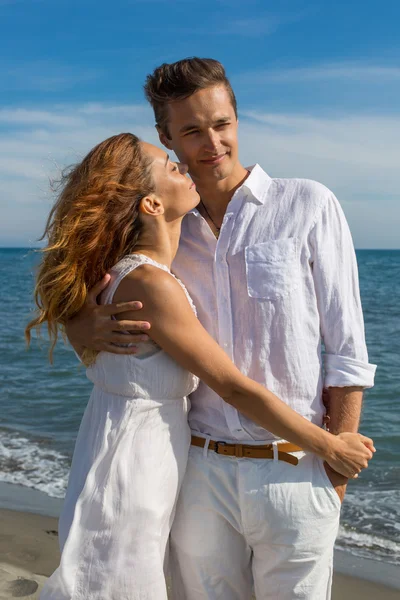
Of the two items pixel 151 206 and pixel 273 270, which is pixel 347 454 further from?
pixel 151 206

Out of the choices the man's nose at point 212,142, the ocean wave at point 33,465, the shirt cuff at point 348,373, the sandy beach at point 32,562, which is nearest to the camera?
the shirt cuff at point 348,373

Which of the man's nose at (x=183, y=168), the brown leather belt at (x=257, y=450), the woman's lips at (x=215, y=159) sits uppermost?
the woman's lips at (x=215, y=159)

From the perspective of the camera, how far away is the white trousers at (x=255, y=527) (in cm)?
241

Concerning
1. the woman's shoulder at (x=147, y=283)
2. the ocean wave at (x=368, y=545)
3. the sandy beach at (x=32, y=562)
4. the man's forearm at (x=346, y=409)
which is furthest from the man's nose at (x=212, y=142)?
the ocean wave at (x=368, y=545)

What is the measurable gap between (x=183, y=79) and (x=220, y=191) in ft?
1.47

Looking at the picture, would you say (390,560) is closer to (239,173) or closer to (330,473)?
(330,473)

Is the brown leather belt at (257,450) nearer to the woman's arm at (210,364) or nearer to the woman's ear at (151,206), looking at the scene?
the woman's arm at (210,364)

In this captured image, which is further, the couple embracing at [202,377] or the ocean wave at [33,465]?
the ocean wave at [33,465]

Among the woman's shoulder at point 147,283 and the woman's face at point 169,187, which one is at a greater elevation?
the woman's face at point 169,187

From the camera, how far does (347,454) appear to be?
2406mm

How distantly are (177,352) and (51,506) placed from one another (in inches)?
153

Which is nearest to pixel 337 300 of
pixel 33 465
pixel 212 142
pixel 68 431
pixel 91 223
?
pixel 212 142

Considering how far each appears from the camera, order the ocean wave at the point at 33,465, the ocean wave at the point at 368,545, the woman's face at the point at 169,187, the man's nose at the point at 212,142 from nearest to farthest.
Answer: the woman's face at the point at 169,187 → the man's nose at the point at 212,142 → the ocean wave at the point at 368,545 → the ocean wave at the point at 33,465

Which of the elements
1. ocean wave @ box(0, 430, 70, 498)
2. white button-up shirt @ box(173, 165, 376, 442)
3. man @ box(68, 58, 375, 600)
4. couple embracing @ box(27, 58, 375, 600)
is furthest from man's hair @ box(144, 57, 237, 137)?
ocean wave @ box(0, 430, 70, 498)
